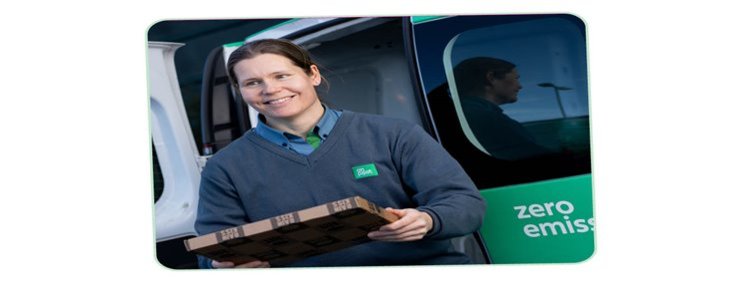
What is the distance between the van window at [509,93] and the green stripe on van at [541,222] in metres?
0.04

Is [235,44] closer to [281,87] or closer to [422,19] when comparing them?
[281,87]

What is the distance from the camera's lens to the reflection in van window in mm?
4520

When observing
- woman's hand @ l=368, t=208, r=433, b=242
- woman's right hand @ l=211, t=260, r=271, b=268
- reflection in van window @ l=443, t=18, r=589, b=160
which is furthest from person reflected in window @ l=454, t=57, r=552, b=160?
woman's right hand @ l=211, t=260, r=271, b=268

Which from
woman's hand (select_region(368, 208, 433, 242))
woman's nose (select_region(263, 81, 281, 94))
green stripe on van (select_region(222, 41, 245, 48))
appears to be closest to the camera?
woman's hand (select_region(368, 208, 433, 242))

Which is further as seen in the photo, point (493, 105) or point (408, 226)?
point (493, 105)

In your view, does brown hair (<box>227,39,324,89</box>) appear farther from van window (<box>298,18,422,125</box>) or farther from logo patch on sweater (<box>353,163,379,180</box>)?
logo patch on sweater (<box>353,163,379,180</box>)

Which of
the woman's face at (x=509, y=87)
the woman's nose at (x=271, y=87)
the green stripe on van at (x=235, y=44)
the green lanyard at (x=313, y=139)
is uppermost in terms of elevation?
the green stripe on van at (x=235, y=44)

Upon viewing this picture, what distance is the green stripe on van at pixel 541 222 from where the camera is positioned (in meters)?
4.53

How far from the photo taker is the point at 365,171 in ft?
14.9

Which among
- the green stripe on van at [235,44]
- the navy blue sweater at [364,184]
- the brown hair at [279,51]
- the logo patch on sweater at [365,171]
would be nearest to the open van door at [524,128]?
the navy blue sweater at [364,184]

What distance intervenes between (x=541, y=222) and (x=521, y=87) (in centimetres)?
50

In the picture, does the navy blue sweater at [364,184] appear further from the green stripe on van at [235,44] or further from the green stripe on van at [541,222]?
the green stripe on van at [235,44]

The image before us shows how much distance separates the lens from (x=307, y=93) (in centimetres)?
463

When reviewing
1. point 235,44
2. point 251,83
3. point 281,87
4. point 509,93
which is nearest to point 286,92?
point 281,87
